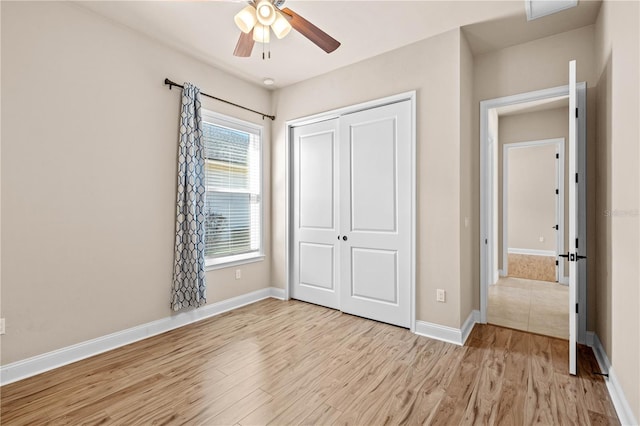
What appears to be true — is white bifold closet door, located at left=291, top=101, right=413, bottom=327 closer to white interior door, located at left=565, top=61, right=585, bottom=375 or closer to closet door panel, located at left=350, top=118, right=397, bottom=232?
closet door panel, located at left=350, top=118, right=397, bottom=232

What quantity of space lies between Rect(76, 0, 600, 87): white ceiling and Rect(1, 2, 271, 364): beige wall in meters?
0.25

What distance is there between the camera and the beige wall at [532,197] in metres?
6.66

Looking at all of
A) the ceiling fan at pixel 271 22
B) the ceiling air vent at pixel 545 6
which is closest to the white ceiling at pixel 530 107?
the ceiling air vent at pixel 545 6

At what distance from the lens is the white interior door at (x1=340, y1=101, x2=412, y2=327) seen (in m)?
3.21

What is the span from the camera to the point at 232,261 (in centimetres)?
383

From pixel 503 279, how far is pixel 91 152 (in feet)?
19.9

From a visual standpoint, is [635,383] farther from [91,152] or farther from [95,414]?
[91,152]

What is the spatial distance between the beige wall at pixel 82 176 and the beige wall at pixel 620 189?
3.62 metres

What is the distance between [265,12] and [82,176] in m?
2.00

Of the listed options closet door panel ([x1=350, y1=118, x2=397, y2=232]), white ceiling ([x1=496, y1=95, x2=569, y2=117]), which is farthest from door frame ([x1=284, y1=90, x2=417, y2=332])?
white ceiling ([x1=496, y1=95, x2=569, y2=117])

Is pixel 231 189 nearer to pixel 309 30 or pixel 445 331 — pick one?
pixel 309 30

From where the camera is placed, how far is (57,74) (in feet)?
7.97

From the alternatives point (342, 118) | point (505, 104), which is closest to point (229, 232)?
point (342, 118)

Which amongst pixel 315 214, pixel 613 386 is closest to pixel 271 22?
pixel 315 214
